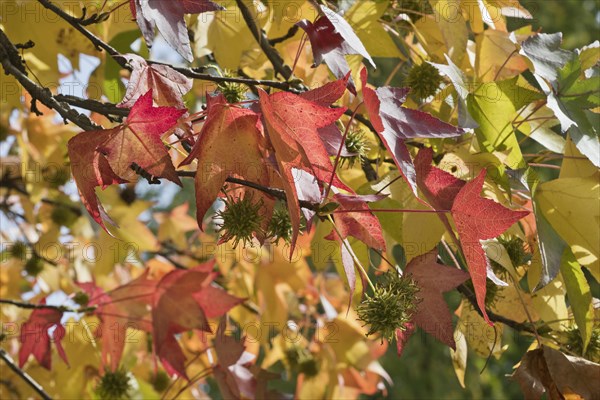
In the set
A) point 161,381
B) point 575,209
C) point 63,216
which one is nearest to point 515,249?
point 575,209

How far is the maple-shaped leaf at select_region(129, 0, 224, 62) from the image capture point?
0.83 metres

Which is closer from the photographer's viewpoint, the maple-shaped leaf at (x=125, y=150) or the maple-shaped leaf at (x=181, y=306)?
the maple-shaped leaf at (x=125, y=150)

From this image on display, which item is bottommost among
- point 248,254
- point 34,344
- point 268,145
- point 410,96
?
point 248,254

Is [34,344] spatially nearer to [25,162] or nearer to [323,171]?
[25,162]

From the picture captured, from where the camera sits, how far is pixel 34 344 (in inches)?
56.6

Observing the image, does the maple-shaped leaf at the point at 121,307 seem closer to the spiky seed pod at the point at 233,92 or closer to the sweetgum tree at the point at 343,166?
the sweetgum tree at the point at 343,166

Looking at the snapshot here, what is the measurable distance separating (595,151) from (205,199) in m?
0.50

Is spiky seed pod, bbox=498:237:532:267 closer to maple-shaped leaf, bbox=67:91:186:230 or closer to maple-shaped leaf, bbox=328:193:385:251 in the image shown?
maple-shaped leaf, bbox=328:193:385:251

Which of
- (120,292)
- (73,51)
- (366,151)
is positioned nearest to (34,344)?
(120,292)

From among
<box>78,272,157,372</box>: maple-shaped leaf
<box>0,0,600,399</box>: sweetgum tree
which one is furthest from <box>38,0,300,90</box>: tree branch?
<box>78,272,157,372</box>: maple-shaped leaf

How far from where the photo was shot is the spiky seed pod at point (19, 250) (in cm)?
200

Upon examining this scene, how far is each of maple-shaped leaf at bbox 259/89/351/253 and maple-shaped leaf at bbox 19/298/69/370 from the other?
2.49 ft

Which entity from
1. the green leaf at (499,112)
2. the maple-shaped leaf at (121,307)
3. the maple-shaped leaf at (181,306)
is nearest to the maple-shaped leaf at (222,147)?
the green leaf at (499,112)

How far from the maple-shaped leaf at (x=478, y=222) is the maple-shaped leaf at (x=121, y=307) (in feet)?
2.30
